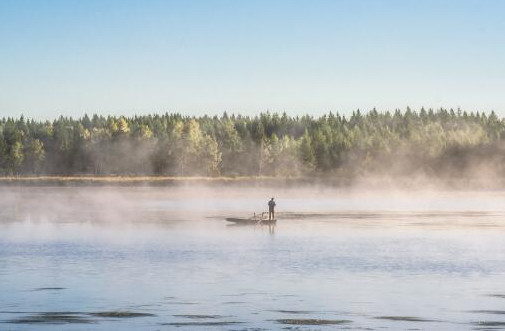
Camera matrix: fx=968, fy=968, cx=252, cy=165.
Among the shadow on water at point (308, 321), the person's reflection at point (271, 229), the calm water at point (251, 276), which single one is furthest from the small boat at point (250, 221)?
the shadow on water at point (308, 321)

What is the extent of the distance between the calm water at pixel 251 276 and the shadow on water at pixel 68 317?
31 millimetres

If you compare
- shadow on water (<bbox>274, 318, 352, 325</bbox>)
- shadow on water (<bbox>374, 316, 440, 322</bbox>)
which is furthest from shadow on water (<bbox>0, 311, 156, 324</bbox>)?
shadow on water (<bbox>374, 316, 440, 322</bbox>)

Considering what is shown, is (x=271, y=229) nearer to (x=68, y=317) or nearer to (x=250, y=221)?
(x=250, y=221)

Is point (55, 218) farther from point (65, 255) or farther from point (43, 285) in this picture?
point (43, 285)

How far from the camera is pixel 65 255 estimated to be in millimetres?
47375

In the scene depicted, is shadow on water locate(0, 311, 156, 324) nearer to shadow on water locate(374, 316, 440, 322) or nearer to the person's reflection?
shadow on water locate(374, 316, 440, 322)

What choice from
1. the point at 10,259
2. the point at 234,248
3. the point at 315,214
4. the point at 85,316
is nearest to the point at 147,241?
the point at 234,248

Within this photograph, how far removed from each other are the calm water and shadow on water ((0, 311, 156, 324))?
3cm

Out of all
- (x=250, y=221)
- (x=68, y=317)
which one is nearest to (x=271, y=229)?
(x=250, y=221)

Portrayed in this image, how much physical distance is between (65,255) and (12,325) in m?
21.0

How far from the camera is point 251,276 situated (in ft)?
127

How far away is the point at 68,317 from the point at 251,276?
12.0 m

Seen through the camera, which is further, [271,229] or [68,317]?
[271,229]

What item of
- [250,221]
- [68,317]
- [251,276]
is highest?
[250,221]
